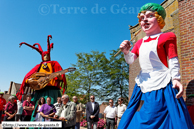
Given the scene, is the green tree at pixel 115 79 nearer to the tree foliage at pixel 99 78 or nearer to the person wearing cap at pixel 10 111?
the tree foliage at pixel 99 78

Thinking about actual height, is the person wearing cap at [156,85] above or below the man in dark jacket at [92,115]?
above

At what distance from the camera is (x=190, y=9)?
4.63 meters

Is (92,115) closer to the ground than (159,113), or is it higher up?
closer to the ground

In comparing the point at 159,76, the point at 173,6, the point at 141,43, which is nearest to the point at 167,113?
the point at 159,76

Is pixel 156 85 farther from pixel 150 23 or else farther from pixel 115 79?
pixel 115 79

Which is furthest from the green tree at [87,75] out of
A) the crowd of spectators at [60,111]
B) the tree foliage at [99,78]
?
the crowd of spectators at [60,111]

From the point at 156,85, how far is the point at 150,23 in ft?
3.00

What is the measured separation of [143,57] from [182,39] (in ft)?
9.24

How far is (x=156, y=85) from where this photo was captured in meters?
A: 2.23

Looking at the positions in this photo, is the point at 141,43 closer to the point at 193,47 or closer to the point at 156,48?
the point at 156,48

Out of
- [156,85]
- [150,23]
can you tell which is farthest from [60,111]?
[150,23]

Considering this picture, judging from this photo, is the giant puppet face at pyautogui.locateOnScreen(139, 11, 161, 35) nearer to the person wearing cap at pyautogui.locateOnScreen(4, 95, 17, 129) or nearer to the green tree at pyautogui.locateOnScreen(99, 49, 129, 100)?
the person wearing cap at pyautogui.locateOnScreen(4, 95, 17, 129)

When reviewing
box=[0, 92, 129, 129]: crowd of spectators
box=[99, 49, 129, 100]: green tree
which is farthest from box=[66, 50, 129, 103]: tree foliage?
box=[0, 92, 129, 129]: crowd of spectators

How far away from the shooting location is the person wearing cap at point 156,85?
204 centimetres
